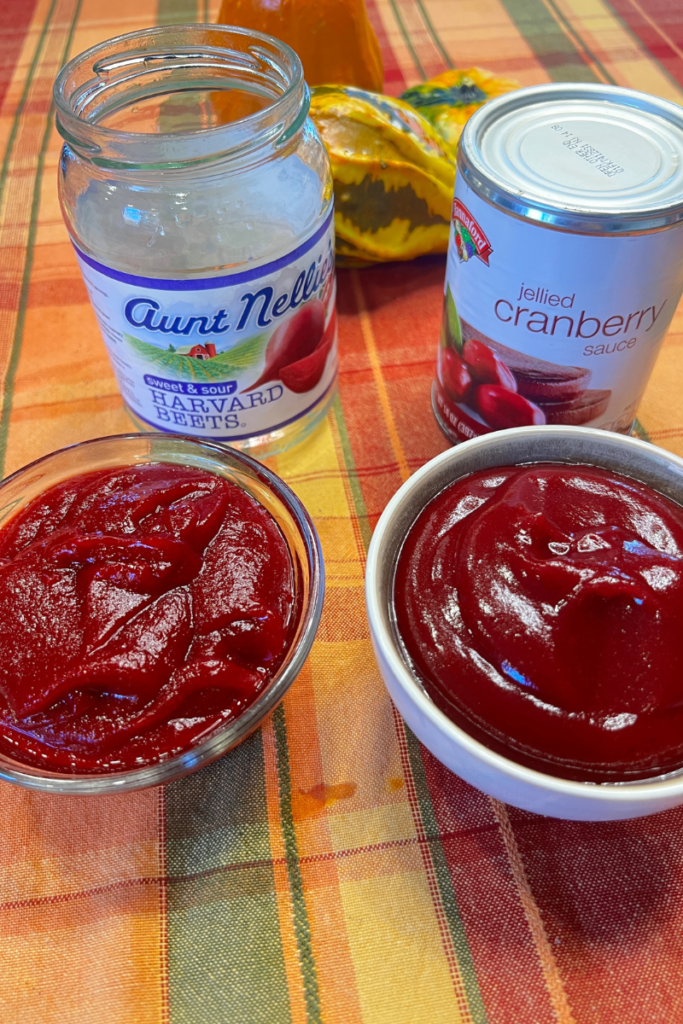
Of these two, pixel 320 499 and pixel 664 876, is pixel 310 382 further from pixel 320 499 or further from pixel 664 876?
pixel 664 876

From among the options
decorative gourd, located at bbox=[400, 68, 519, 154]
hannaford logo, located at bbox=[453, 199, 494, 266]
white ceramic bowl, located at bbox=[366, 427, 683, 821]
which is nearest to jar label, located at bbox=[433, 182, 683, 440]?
hannaford logo, located at bbox=[453, 199, 494, 266]

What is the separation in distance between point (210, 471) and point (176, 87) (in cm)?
64

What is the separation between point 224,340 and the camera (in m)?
1.09

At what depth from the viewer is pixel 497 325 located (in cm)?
104

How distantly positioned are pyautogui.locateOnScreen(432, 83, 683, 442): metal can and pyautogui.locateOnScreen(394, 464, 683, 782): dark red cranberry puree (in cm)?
24

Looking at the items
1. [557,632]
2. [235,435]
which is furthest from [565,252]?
[235,435]

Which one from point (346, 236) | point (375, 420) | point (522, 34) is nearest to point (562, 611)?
point (375, 420)

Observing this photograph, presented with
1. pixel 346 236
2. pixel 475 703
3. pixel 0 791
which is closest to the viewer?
pixel 475 703

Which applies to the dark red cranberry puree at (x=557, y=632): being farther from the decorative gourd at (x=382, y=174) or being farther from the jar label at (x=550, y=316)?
the decorative gourd at (x=382, y=174)

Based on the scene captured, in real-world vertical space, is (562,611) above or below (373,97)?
below

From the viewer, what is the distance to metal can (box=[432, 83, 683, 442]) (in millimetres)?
897

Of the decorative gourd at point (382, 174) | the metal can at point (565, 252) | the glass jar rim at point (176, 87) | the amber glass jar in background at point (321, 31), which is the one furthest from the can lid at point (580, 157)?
the amber glass jar in background at point (321, 31)

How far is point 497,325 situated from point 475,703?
0.52 meters

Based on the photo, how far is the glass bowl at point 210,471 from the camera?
800mm
